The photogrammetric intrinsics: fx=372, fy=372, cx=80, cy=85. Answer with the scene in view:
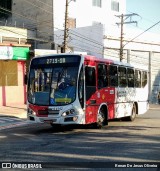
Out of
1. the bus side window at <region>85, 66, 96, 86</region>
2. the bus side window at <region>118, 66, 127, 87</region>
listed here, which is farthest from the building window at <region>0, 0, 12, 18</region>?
the bus side window at <region>85, 66, 96, 86</region>

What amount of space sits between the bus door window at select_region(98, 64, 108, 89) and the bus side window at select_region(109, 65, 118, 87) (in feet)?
1.74

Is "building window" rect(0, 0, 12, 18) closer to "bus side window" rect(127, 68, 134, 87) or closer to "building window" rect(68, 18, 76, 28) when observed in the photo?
"building window" rect(68, 18, 76, 28)

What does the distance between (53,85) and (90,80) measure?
57.8 inches

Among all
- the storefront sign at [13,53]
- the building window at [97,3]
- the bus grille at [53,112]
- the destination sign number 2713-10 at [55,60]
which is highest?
the building window at [97,3]

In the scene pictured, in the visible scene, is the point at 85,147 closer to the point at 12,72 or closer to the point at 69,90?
the point at 69,90

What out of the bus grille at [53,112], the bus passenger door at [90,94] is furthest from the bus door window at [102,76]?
the bus grille at [53,112]

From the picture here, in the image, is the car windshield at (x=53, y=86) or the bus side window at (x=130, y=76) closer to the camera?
the car windshield at (x=53, y=86)

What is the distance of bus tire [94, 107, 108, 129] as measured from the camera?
15.3m

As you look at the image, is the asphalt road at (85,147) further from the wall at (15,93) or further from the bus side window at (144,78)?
the wall at (15,93)

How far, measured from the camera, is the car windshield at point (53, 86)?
13867 millimetres

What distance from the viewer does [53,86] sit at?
46.2ft

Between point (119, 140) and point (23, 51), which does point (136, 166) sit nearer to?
point (119, 140)

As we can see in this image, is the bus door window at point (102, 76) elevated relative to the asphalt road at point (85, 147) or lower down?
elevated

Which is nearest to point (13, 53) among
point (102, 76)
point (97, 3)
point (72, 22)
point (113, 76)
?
point (113, 76)
